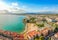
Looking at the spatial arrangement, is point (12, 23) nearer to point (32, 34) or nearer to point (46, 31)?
point (32, 34)

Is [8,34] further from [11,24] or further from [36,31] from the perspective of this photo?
[36,31]

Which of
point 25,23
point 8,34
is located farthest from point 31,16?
point 8,34

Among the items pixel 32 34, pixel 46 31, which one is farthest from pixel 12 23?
pixel 46 31

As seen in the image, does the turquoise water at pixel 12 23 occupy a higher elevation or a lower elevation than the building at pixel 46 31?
higher

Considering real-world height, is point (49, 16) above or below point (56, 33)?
above

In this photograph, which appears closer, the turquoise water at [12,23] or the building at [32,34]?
the building at [32,34]

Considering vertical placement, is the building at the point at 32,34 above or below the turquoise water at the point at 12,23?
below

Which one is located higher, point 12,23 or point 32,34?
point 12,23

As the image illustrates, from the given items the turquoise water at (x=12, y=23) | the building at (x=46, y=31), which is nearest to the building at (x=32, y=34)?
the building at (x=46, y=31)

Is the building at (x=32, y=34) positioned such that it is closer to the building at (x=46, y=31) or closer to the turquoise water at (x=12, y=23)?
the building at (x=46, y=31)
